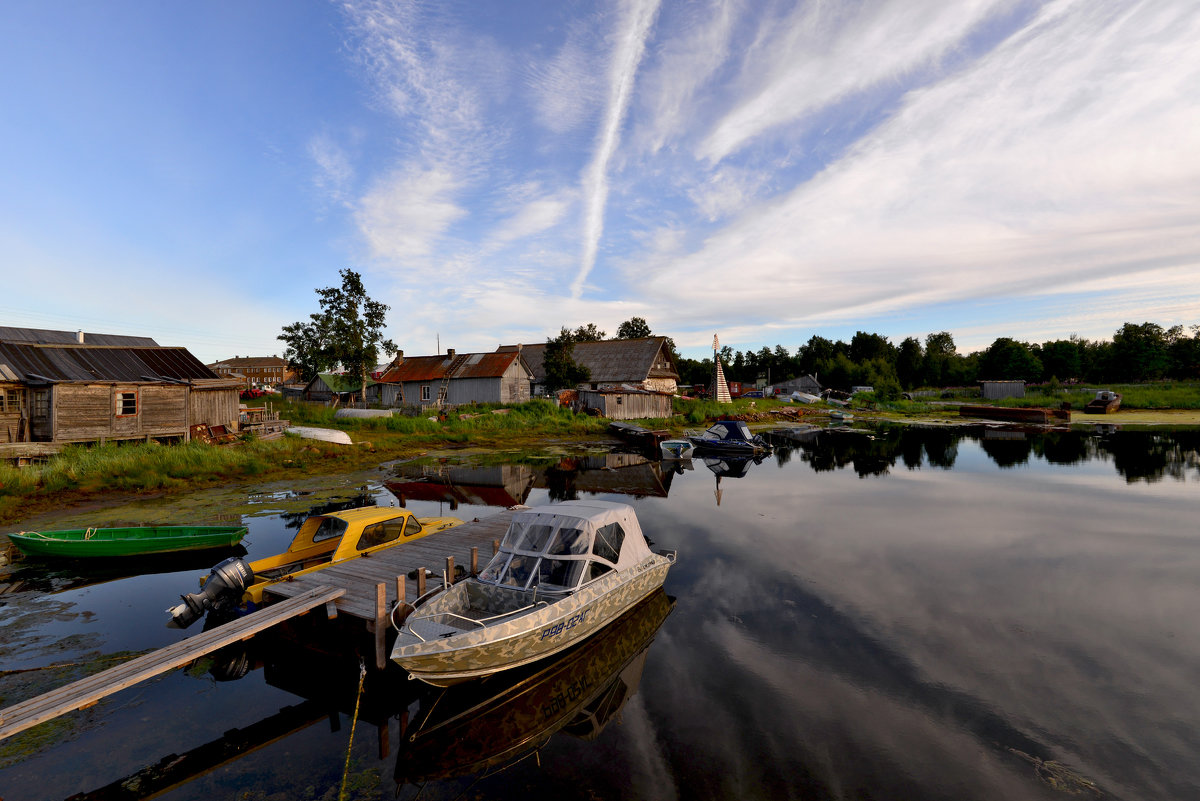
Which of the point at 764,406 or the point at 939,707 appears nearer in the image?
the point at 939,707

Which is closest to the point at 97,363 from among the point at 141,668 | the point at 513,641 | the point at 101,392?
the point at 101,392

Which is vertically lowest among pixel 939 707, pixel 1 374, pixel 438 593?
pixel 939 707

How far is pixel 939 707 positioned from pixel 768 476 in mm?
20287

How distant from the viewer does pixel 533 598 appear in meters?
8.84

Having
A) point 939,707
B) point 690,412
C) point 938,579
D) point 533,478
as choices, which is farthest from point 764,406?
point 939,707

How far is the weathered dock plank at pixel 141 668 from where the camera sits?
5941mm

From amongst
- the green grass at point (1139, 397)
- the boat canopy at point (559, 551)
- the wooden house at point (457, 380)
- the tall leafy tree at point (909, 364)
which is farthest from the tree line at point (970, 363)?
the boat canopy at point (559, 551)

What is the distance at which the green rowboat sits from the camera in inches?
523

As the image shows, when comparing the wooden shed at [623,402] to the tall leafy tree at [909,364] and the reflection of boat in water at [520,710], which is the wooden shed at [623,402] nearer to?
the reflection of boat in water at [520,710]

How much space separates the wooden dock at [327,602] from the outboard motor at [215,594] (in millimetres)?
899

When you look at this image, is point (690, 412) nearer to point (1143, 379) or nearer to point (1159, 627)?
point (1159, 627)

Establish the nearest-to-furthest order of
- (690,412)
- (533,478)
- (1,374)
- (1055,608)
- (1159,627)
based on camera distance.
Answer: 1. (1159,627)
2. (1055,608)
3. (1,374)
4. (533,478)
5. (690,412)

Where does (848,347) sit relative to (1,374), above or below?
above

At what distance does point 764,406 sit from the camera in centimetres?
6919
